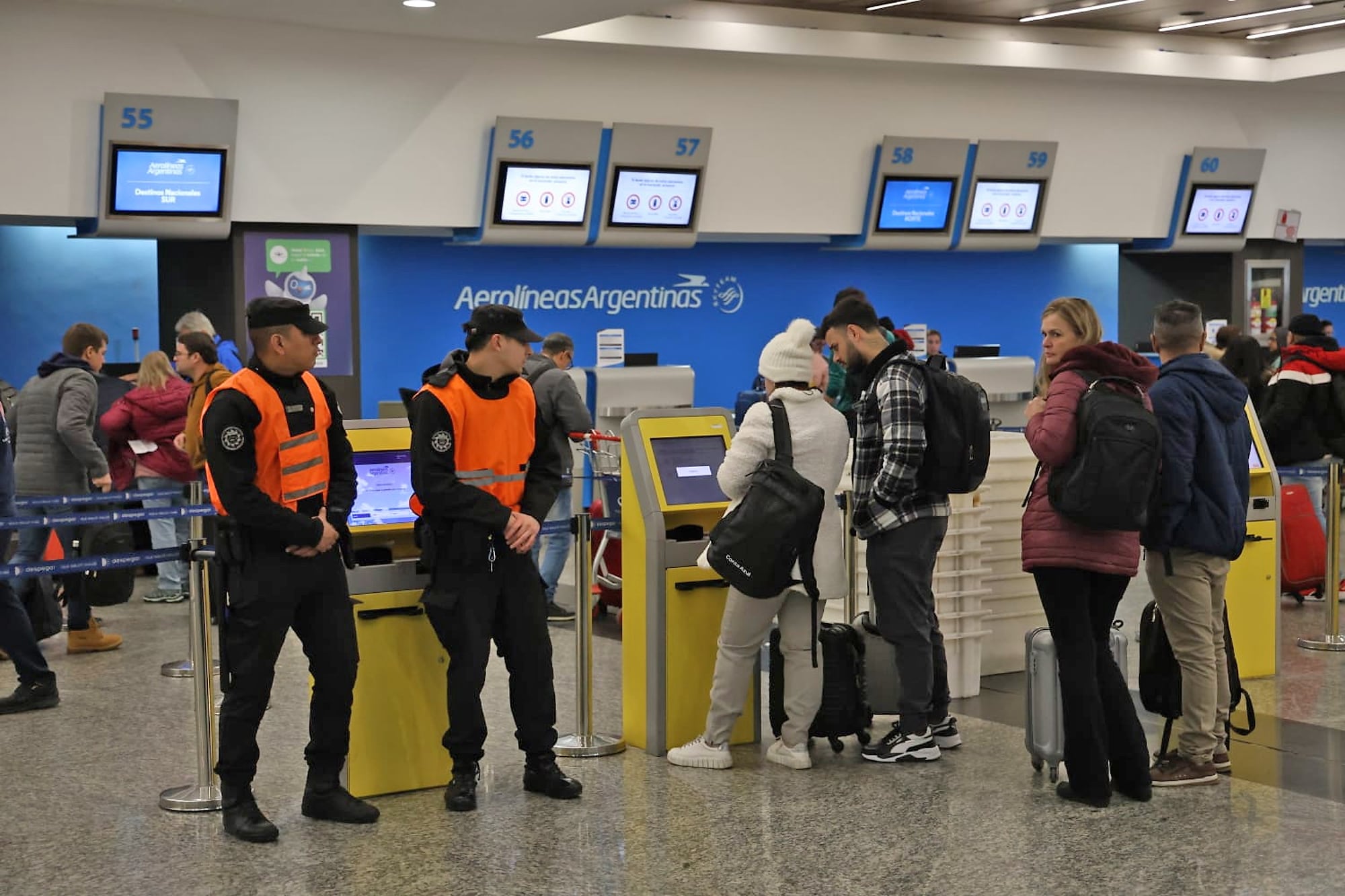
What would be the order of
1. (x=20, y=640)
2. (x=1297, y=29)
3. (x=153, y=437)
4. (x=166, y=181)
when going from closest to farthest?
(x=20, y=640) → (x=153, y=437) → (x=166, y=181) → (x=1297, y=29)

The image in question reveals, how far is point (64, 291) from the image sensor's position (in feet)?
36.1

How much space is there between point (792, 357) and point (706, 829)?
1601mm

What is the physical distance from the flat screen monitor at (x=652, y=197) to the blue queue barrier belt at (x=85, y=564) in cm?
646

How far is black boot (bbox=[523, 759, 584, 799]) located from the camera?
509 cm

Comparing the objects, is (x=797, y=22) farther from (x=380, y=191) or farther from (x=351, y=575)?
(x=351, y=575)

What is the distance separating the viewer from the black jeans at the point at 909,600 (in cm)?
531

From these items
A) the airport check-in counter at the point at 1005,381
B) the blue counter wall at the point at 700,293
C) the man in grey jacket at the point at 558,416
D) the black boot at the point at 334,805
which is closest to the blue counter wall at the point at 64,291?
the blue counter wall at the point at 700,293

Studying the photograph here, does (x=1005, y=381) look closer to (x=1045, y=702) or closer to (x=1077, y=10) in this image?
(x=1077, y=10)

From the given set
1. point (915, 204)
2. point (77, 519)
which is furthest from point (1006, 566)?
point (915, 204)

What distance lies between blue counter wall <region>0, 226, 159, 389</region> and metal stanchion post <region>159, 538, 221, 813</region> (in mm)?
6440

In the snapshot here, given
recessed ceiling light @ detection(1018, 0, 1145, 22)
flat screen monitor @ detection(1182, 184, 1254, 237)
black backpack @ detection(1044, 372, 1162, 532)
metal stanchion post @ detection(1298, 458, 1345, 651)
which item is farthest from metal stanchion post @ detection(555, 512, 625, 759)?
flat screen monitor @ detection(1182, 184, 1254, 237)

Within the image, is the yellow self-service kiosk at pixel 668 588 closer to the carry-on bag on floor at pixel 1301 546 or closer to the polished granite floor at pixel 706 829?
Answer: the polished granite floor at pixel 706 829

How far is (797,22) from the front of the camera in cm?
1113

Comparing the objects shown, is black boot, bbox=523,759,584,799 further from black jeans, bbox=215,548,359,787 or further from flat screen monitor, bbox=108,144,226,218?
flat screen monitor, bbox=108,144,226,218
